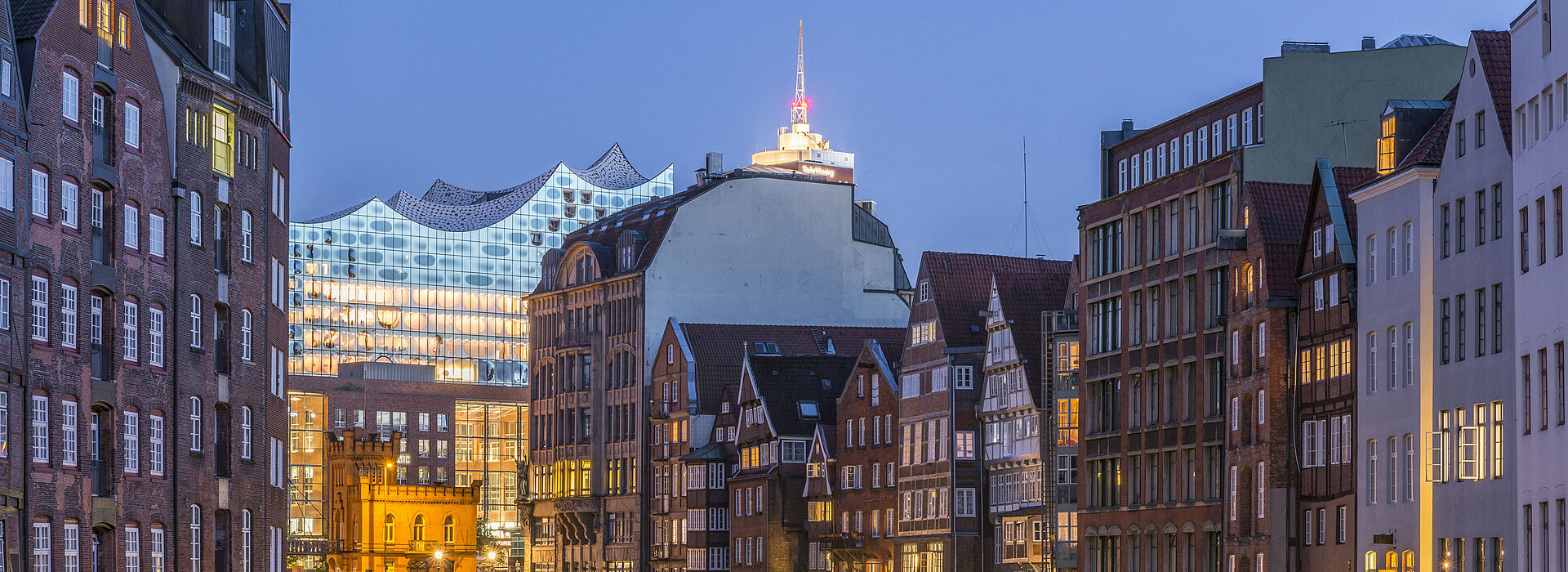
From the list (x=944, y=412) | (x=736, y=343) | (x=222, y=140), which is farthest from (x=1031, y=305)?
(x=736, y=343)

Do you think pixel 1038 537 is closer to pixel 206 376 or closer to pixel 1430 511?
pixel 1430 511

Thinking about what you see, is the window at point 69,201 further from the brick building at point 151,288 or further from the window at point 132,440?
the window at point 132,440

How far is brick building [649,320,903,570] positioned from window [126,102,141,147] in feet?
223

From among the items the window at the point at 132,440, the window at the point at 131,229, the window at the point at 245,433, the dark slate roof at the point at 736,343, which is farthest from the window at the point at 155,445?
the dark slate roof at the point at 736,343

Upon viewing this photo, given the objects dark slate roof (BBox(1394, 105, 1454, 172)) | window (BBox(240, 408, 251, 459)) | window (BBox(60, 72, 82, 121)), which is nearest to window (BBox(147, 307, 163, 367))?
window (BBox(240, 408, 251, 459))

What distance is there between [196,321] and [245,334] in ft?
15.3

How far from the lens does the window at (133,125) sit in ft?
225

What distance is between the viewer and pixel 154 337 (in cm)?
7044

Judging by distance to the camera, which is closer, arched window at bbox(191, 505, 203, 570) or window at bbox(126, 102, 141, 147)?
window at bbox(126, 102, 141, 147)

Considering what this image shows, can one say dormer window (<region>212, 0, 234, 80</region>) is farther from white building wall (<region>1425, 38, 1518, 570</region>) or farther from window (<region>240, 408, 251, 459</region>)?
white building wall (<region>1425, 38, 1518, 570</region>)

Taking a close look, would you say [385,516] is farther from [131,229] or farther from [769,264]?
[131,229]

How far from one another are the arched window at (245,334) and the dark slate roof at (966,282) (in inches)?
1536

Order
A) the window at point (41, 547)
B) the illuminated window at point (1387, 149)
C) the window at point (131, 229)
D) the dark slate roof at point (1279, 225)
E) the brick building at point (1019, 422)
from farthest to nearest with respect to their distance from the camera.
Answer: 1. the brick building at point (1019, 422)
2. the dark slate roof at point (1279, 225)
3. the illuminated window at point (1387, 149)
4. the window at point (131, 229)
5. the window at point (41, 547)

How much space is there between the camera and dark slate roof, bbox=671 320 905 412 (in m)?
141
